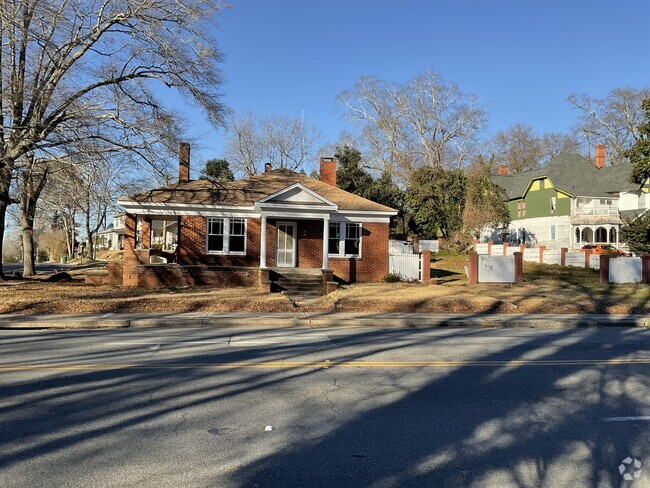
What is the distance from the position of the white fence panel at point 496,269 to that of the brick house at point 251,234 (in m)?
4.59

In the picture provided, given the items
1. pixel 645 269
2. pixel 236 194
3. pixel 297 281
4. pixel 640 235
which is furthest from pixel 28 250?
pixel 640 235

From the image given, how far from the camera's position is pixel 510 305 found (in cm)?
1662

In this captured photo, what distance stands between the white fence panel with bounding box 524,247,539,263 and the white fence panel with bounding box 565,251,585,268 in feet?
9.67

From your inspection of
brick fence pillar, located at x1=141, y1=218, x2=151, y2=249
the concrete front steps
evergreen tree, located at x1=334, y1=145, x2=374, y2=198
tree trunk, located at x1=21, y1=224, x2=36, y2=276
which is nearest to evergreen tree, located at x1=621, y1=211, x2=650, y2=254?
evergreen tree, located at x1=334, y1=145, x2=374, y2=198

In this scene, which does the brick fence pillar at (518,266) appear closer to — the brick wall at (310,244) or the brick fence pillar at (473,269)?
the brick fence pillar at (473,269)

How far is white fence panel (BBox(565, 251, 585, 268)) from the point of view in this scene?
3120 centimetres

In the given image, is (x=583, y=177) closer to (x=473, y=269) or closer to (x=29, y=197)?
(x=473, y=269)

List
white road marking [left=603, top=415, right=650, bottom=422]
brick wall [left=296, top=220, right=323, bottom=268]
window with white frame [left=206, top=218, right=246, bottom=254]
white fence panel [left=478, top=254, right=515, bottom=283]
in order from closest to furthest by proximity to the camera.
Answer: white road marking [left=603, top=415, right=650, bottom=422] < white fence panel [left=478, top=254, right=515, bottom=283] < window with white frame [left=206, top=218, right=246, bottom=254] < brick wall [left=296, top=220, right=323, bottom=268]

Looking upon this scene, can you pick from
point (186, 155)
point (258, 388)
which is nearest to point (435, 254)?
point (186, 155)

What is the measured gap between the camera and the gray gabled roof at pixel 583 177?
48125mm

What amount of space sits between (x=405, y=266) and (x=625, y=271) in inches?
398

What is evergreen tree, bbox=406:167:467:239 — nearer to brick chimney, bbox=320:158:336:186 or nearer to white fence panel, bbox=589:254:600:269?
white fence panel, bbox=589:254:600:269

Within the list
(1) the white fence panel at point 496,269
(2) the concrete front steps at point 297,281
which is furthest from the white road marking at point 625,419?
(1) the white fence panel at point 496,269

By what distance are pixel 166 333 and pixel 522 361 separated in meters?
7.57
